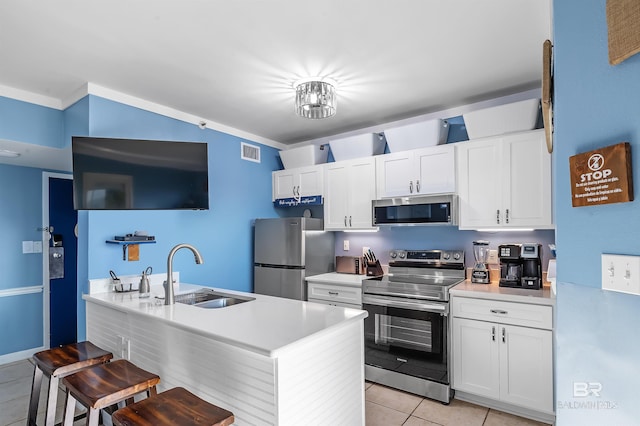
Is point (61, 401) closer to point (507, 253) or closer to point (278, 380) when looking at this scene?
point (278, 380)

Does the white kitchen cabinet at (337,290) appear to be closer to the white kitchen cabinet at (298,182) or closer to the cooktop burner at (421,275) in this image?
the cooktop burner at (421,275)

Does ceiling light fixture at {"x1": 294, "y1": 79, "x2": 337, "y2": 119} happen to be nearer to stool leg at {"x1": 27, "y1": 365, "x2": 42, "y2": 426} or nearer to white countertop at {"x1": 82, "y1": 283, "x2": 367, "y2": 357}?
white countertop at {"x1": 82, "y1": 283, "x2": 367, "y2": 357}

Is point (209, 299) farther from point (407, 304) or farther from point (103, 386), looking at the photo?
point (407, 304)

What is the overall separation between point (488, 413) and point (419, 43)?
2803mm

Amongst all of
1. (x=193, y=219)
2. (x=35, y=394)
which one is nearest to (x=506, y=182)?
(x=193, y=219)

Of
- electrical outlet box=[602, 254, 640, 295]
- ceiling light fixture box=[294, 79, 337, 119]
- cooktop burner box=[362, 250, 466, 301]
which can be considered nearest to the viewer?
electrical outlet box=[602, 254, 640, 295]

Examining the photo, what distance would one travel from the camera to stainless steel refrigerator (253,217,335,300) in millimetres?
3809

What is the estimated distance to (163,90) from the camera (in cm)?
296

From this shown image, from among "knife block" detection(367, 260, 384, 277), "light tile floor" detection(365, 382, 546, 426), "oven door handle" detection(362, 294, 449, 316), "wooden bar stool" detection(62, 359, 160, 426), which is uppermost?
"knife block" detection(367, 260, 384, 277)

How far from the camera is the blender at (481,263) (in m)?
3.06

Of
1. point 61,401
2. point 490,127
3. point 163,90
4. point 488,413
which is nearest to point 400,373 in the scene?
point 488,413

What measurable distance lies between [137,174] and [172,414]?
1.97 m

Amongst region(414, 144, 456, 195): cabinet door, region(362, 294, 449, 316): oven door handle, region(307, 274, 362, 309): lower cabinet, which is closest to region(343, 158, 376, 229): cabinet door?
region(414, 144, 456, 195): cabinet door

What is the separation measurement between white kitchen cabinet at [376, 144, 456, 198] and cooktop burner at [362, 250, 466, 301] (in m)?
0.68
